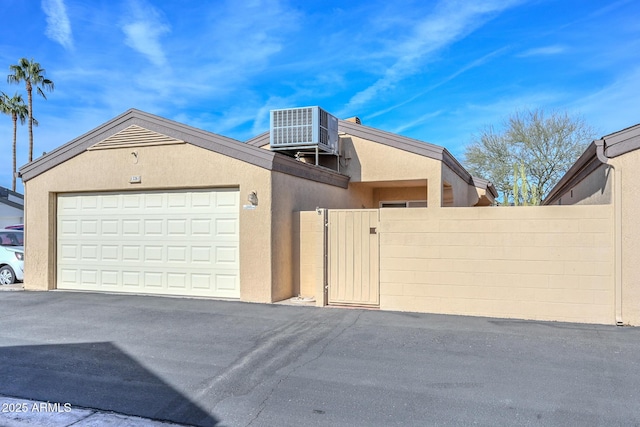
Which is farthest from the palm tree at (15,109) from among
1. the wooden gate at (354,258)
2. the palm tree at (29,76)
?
the wooden gate at (354,258)

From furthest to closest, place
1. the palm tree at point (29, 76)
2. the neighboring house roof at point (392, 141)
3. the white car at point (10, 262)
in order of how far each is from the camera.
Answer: the palm tree at point (29, 76)
the white car at point (10, 262)
the neighboring house roof at point (392, 141)

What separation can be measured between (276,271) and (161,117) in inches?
174

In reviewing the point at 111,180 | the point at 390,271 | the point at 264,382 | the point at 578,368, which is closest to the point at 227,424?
the point at 264,382

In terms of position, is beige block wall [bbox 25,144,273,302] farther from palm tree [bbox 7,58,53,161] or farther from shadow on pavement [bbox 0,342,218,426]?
palm tree [bbox 7,58,53,161]

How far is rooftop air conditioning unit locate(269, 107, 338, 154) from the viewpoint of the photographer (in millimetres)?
11703

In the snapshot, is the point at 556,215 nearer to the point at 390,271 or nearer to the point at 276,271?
the point at 390,271

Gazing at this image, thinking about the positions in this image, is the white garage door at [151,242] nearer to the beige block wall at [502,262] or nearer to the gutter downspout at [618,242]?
the beige block wall at [502,262]

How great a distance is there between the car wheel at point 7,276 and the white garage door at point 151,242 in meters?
2.18

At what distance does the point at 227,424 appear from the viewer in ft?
13.5

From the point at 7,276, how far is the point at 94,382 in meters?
9.64

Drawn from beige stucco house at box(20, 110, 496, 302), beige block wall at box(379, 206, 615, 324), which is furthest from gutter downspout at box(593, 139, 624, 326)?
beige stucco house at box(20, 110, 496, 302)

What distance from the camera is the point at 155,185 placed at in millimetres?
10430

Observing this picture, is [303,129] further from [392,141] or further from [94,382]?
[94,382]

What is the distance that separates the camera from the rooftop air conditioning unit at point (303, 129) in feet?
38.4
